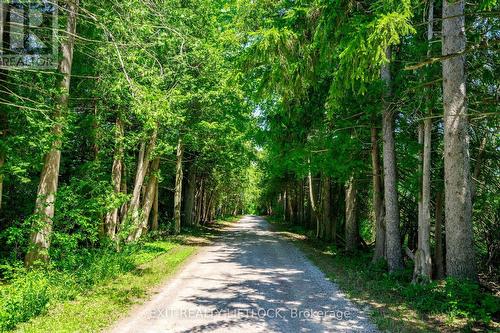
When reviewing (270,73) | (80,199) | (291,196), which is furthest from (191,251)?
(291,196)

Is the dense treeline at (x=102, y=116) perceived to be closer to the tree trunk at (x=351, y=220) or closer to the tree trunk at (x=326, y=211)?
the tree trunk at (x=326, y=211)

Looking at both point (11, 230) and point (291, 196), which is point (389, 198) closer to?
point (11, 230)

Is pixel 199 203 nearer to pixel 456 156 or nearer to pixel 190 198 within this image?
pixel 190 198

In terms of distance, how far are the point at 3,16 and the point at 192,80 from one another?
7778 millimetres

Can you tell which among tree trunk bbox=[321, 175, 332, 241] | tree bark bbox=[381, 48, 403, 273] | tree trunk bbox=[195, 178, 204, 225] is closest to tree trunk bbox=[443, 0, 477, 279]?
tree bark bbox=[381, 48, 403, 273]

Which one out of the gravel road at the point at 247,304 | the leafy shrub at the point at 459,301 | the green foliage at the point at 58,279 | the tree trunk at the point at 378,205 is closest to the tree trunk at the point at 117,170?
the green foliage at the point at 58,279

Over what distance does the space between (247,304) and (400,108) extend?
7616mm

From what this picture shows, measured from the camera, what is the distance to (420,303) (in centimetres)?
784

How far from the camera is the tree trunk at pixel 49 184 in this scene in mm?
8727

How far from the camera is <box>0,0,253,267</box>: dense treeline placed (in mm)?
8791

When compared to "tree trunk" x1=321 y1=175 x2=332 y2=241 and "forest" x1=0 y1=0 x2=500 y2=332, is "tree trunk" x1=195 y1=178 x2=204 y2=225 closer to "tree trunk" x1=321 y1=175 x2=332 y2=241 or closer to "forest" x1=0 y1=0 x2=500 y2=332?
"tree trunk" x1=321 y1=175 x2=332 y2=241

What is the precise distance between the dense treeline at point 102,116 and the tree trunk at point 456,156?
5130 mm

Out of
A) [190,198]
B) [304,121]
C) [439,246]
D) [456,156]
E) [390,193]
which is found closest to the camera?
[456,156]

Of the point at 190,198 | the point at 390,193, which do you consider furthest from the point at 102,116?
the point at 190,198
